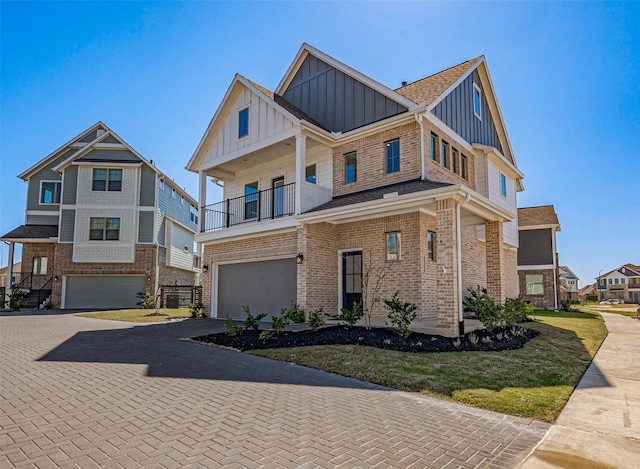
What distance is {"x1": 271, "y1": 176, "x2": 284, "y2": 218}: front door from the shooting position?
628 inches

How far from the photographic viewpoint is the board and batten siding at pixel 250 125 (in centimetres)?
1448

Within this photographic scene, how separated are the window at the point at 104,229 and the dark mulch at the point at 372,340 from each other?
1768 centimetres

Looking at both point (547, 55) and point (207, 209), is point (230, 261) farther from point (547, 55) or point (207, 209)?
point (547, 55)

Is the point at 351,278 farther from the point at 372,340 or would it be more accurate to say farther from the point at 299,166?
the point at 372,340

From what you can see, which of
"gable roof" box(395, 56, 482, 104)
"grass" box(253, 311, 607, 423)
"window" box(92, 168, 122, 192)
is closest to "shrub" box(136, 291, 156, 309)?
Answer: "window" box(92, 168, 122, 192)

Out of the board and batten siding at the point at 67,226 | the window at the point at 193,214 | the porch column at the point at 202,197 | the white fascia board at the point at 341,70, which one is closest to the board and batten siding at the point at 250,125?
the porch column at the point at 202,197

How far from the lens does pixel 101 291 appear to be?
83.9 ft

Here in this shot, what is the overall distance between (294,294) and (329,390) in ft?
25.9

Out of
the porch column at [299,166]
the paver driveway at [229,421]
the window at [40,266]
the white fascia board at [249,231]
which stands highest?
the porch column at [299,166]

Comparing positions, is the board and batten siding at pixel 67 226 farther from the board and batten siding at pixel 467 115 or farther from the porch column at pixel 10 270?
the board and batten siding at pixel 467 115

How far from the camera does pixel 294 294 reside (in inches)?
549

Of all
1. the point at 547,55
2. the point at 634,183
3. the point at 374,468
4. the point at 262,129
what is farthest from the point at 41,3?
the point at 634,183

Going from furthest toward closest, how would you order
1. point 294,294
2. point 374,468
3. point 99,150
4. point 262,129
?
point 99,150, point 262,129, point 294,294, point 374,468

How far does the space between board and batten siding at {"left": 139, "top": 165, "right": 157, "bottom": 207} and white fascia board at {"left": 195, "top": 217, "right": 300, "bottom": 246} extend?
36.8 ft
